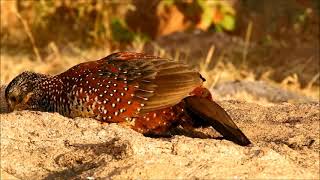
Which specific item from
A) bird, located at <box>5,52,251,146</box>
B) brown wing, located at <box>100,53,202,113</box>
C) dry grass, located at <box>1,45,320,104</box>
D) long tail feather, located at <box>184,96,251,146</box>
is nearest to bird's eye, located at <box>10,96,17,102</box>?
bird, located at <box>5,52,251,146</box>

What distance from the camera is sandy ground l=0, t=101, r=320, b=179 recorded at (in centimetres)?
355

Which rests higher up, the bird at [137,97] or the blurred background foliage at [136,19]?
the bird at [137,97]

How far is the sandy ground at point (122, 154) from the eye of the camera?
11.7ft

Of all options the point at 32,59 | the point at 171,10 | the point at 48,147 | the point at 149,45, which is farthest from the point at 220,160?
the point at 171,10

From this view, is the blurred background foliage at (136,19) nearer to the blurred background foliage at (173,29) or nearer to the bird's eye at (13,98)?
the blurred background foliage at (173,29)

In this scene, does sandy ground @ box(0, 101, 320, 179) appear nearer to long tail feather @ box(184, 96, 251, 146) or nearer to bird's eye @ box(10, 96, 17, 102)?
long tail feather @ box(184, 96, 251, 146)

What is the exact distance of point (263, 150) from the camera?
12.5ft

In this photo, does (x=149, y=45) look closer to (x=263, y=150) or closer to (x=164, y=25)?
(x=164, y=25)

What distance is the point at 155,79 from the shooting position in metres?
4.30

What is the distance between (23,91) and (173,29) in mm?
8405

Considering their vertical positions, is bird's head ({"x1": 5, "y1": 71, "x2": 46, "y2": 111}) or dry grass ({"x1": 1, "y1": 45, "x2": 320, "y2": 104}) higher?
bird's head ({"x1": 5, "y1": 71, "x2": 46, "y2": 111})

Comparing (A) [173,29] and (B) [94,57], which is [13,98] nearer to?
(B) [94,57]

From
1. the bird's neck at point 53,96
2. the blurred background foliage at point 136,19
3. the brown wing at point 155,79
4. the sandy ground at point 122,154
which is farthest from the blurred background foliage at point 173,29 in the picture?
the sandy ground at point 122,154

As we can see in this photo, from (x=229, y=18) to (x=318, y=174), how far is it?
888cm
